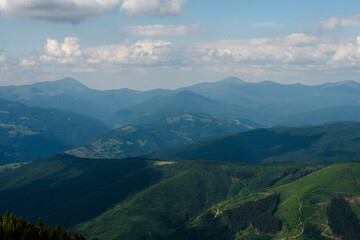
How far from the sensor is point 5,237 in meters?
130

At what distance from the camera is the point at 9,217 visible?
14150 centimetres

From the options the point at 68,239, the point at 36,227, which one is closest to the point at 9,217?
the point at 36,227

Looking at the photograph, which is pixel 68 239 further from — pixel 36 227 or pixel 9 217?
pixel 9 217

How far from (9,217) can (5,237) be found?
43.6 ft

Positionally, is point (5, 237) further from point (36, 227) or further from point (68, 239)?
point (68, 239)

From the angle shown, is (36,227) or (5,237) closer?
(5,237)

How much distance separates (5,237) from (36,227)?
40.2ft

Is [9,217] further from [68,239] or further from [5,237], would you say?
[68,239]

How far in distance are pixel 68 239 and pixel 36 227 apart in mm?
15601

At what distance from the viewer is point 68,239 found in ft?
440

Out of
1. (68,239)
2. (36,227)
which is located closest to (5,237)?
(36,227)

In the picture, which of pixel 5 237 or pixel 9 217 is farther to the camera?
pixel 9 217

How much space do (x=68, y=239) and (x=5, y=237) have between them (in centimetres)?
2255

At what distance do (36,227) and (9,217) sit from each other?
1255 cm
